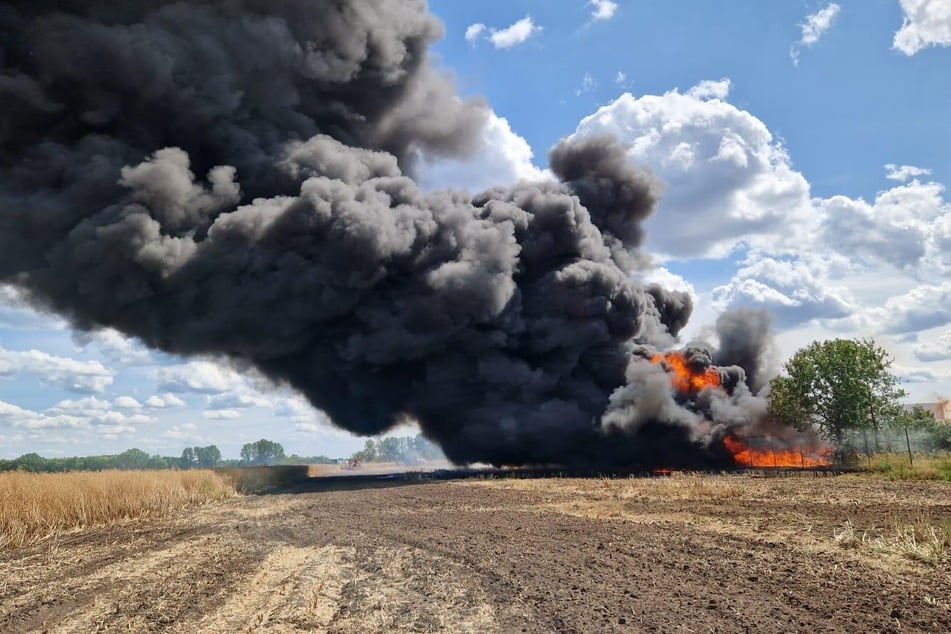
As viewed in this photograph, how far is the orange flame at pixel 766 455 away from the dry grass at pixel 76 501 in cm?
3664

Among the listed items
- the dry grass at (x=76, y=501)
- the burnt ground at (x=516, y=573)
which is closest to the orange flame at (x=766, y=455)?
the burnt ground at (x=516, y=573)

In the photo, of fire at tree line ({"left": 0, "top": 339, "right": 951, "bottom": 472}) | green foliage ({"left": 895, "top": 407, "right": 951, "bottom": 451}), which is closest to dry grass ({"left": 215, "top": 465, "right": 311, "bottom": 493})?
fire at tree line ({"left": 0, "top": 339, "right": 951, "bottom": 472})

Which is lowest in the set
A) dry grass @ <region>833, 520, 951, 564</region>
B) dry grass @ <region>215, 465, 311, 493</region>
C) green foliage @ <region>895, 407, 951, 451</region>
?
dry grass @ <region>215, 465, 311, 493</region>

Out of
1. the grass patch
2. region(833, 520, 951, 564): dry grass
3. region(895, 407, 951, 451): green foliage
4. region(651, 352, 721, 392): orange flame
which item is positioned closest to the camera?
region(833, 520, 951, 564): dry grass

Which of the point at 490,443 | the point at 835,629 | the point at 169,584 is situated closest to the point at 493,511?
the point at 169,584

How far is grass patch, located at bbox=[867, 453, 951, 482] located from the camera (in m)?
27.0

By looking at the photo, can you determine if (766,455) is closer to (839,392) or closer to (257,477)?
(839,392)

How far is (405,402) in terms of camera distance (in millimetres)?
48688

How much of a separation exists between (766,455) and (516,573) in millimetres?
43358

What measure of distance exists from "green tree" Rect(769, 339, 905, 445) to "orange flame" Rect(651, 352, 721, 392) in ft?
23.7

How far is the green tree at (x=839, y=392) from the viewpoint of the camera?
40.7m

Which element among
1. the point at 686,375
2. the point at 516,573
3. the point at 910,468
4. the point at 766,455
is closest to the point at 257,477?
the point at 686,375

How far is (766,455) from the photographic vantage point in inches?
1908

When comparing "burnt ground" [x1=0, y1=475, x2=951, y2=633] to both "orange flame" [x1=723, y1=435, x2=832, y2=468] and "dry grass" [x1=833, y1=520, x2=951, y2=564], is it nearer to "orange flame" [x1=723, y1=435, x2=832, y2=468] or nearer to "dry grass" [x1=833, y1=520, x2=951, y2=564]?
"dry grass" [x1=833, y1=520, x2=951, y2=564]
